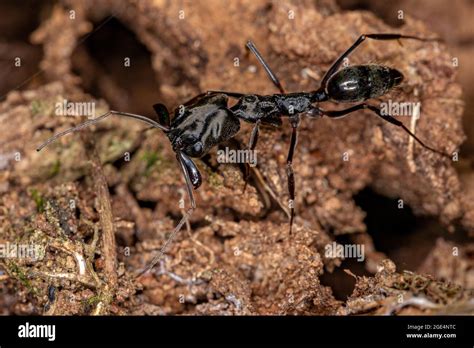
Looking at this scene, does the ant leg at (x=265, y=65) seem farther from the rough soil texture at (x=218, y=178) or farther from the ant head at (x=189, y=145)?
the ant head at (x=189, y=145)

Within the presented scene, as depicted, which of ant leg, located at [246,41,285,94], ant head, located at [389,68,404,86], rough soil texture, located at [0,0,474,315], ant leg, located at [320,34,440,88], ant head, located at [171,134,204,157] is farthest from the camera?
ant leg, located at [246,41,285,94]

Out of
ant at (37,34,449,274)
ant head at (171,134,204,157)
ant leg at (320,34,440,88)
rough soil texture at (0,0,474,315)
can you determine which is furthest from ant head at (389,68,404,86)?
ant head at (171,134,204,157)

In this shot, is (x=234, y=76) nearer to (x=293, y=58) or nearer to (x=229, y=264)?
(x=293, y=58)

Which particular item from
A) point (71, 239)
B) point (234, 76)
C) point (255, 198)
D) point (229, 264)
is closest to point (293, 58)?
point (234, 76)

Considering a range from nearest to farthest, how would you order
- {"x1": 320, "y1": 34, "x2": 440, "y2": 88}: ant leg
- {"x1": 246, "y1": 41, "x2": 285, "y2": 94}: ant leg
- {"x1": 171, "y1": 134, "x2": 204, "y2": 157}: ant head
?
{"x1": 171, "y1": 134, "x2": 204, "y2": 157}: ant head, {"x1": 320, "y1": 34, "x2": 440, "y2": 88}: ant leg, {"x1": 246, "y1": 41, "x2": 285, "y2": 94}: ant leg

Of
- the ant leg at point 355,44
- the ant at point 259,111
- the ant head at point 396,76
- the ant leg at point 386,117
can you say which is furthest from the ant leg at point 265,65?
the ant head at point 396,76

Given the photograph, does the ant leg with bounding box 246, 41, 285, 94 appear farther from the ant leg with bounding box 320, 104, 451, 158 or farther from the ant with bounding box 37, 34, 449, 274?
the ant leg with bounding box 320, 104, 451, 158
